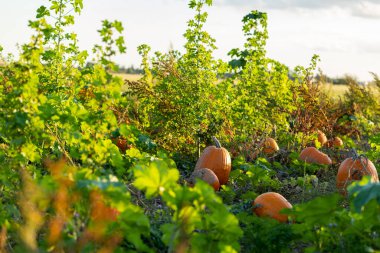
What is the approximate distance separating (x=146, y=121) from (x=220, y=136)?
1.00 meters

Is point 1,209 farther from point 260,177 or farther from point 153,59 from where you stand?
point 153,59

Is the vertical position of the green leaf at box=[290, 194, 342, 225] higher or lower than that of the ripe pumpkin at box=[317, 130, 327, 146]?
higher

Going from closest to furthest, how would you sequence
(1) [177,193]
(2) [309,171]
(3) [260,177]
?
(1) [177,193] < (3) [260,177] < (2) [309,171]

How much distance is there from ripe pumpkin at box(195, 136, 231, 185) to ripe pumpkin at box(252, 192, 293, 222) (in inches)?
52.7

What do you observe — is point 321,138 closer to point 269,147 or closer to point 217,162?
point 269,147

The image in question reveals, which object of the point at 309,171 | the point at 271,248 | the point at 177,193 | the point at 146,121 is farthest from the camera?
the point at 146,121

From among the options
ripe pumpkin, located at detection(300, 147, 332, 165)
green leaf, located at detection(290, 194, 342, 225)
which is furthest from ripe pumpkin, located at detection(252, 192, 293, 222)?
ripe pumpkin, located at detection(300, 147, 332, 165)

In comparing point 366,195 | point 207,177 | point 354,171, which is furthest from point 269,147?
point 366,195

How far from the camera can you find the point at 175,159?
23.0ft

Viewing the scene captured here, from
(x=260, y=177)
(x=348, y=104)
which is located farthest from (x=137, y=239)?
(x=348, y=104)

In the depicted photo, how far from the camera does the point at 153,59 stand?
7.91 meters

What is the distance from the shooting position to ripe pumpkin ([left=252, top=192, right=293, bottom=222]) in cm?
461

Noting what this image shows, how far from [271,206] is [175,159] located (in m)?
2.52

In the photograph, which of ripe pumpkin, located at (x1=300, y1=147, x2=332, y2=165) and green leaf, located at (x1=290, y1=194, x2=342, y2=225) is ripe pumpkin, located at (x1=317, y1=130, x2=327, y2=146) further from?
green leaf, located at (x1=290, y1=194, x2=342, y2=225)
